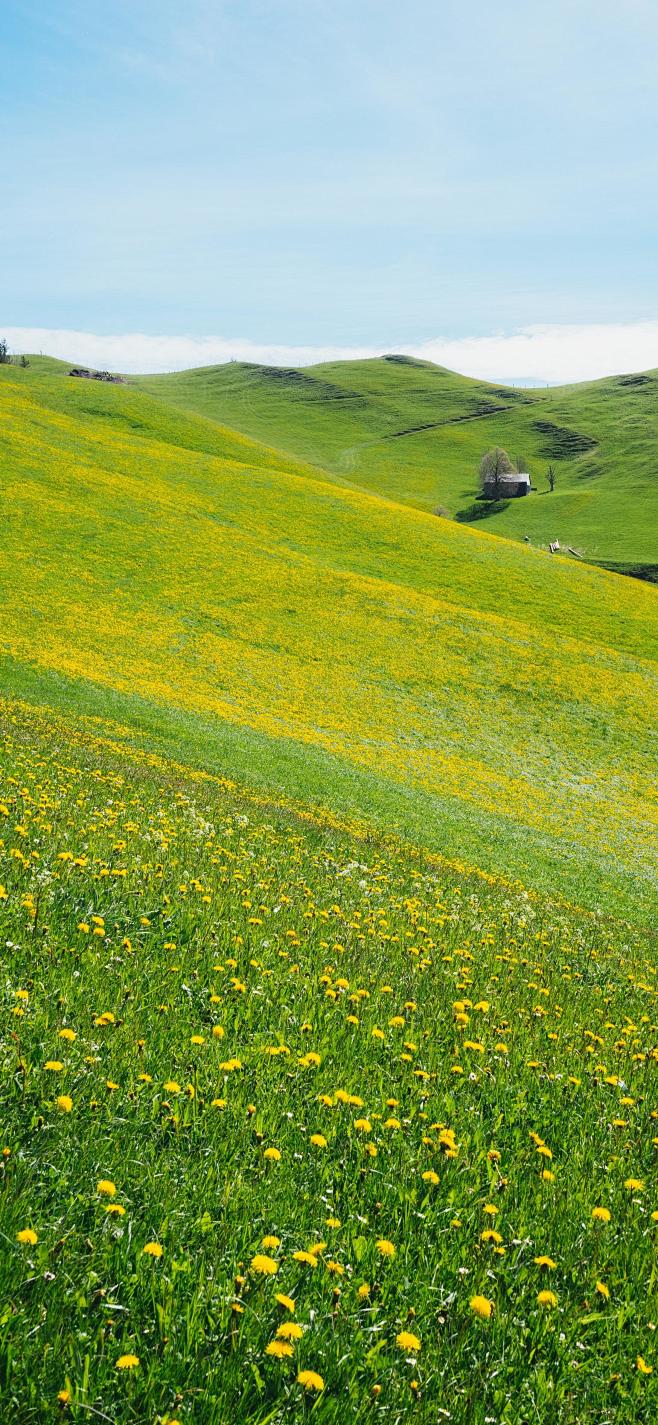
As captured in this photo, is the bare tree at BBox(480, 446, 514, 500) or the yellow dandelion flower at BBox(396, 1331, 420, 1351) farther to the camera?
the bare tree at BBox(480, 446, 514, 500)

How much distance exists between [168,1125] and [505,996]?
16.8 ft

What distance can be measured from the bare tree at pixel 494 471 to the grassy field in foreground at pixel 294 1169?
155 metres

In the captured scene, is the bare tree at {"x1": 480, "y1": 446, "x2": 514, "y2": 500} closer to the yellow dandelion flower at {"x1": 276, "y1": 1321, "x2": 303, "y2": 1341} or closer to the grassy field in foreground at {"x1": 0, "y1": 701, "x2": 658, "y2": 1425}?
the grassy field in foreground at {"x1": 0, "y1": 701, "x2": 658, "y2": 1425}

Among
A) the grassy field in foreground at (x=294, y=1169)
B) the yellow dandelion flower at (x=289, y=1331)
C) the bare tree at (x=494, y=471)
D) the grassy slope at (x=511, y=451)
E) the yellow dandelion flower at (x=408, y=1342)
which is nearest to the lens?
the yellow dandelion flower at (x=289, y=1331)

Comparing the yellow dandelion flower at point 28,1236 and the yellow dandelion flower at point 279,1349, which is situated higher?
the yellow dandelion flower at point 28,1236

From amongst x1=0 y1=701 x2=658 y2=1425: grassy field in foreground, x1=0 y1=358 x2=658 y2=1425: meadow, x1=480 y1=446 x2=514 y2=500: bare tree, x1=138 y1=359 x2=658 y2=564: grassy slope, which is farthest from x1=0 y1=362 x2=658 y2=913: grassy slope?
x1=480 y1=446 x2=514 y2=500: bare tree

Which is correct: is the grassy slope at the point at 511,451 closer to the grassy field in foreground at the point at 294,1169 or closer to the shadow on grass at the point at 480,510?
the shadow on grass at the point at 480,510

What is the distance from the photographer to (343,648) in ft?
146

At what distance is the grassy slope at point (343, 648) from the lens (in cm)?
2803

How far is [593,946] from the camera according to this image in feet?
44.8

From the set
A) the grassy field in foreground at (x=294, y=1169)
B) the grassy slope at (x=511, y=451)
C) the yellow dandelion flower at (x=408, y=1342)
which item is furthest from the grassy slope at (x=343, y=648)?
the grassy slope at (x=511, y=451)

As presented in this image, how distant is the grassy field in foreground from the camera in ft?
10.3

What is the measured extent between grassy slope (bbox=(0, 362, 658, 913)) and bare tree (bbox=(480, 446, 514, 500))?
86.5m

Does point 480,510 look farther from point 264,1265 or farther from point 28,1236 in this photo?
point 28,1236
